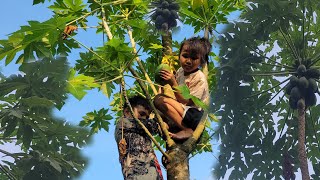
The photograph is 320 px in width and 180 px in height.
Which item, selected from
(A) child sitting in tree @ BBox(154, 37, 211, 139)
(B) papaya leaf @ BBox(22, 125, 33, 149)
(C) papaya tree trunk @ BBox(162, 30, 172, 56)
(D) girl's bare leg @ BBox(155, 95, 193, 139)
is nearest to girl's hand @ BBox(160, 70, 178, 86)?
(A) child sitting in tree @ BBox(154, 37, 211, 139)

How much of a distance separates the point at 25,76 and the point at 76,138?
2.99 m

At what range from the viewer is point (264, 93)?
22391 mm

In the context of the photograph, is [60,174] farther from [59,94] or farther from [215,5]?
[215,5]

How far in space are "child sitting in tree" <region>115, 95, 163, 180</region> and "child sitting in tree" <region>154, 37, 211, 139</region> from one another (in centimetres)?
23

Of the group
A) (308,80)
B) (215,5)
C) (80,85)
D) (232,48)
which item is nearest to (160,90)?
(80,85)

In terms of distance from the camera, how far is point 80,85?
4.34 m

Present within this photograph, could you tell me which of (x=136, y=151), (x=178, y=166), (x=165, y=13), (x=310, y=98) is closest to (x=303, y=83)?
(x=310, y=98)

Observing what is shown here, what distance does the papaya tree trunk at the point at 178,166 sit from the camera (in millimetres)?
4352

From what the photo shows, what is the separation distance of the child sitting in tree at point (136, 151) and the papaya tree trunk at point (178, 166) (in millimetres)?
81

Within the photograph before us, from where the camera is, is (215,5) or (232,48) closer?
(215,5)

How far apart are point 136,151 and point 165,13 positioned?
8532mm

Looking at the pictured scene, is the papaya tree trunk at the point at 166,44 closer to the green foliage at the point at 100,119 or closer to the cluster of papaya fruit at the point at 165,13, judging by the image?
the green foliage at the point at 100,119

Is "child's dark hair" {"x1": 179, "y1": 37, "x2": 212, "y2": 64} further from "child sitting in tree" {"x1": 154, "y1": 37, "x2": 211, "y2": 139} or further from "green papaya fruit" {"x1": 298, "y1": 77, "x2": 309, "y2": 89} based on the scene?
"green papaya fruit" {"x1": 298, "y1": 77, "x2": 309, "y2": 89}

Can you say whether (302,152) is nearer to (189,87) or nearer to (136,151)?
(189,87)
